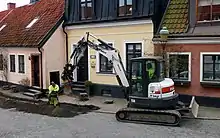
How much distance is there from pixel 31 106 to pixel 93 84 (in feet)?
13.2

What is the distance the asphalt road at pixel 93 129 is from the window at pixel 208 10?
5.44m

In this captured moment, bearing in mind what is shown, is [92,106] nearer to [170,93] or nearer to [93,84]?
[93,84]

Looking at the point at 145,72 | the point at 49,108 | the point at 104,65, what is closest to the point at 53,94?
the point at 49,108

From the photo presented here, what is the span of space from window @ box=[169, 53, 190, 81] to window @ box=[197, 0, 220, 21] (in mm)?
2108

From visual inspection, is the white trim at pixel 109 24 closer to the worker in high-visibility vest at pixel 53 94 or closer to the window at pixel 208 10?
the window at pixel 208 10

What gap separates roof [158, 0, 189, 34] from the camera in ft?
52.3

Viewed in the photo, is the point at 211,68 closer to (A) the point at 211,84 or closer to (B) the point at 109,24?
(A) the point at 211,84

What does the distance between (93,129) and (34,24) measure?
12.6m

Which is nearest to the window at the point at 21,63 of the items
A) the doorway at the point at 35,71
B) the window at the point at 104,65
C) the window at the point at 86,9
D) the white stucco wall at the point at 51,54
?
the white stucco wall at the point at 51,54

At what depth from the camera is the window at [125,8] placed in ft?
57.4

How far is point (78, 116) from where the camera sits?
14.4 m

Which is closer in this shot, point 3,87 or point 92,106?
point 92,106

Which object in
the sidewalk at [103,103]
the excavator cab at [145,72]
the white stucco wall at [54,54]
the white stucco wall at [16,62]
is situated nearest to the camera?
the excavator cab at [145,72]

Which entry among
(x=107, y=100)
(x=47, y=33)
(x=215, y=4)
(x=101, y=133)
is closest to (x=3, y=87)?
(x=47, y=33)
